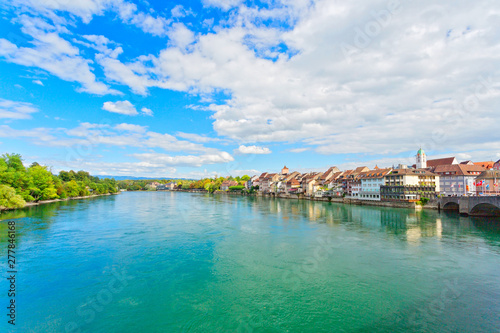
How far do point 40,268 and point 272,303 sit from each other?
40.0 feet

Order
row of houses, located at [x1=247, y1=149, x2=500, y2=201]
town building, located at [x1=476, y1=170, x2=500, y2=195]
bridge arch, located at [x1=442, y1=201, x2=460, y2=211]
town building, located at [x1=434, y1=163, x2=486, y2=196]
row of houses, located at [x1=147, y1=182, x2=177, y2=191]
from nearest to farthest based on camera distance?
bridge arch, located at [x1=442, y1=201, x2=460, y2=211], town building, located at [x1=476, y1=170, x2=500, y2=195], row of houses, located at [x1=247, y1=149, x2=500, y2=201], town building, located at [x1=434, y1=163, x2=486, y2=196], row of houses, located at [x1=147, y1=182, x2=177, y2=191]

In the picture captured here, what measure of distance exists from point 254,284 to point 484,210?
123 feet

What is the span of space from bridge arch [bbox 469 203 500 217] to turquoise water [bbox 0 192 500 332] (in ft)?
53.2

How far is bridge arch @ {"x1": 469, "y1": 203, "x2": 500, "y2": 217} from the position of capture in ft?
108

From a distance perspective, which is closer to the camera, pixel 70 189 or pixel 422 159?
pixel 422 159

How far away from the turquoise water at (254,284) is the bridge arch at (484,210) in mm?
16208

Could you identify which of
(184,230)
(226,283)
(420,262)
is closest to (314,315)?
(226,283)

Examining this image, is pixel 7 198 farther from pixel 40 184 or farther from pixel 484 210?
pixel 484 210

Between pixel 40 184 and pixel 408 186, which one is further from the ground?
pixel 40 184

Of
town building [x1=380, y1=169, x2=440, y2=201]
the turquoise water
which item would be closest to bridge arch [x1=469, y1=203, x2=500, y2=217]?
town building [x1=380, y1=169, x2=440, y2=201]

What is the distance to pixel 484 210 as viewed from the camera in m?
33.2

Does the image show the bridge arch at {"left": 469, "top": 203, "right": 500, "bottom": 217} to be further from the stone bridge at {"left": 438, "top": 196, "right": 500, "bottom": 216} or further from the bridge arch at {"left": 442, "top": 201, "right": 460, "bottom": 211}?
the bridge arch at {"left": 442, "top": 201, "right": 460, "bottom": 211}

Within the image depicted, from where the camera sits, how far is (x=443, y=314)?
349 inches

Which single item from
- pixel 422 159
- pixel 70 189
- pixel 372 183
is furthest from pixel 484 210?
pixel 70 189
